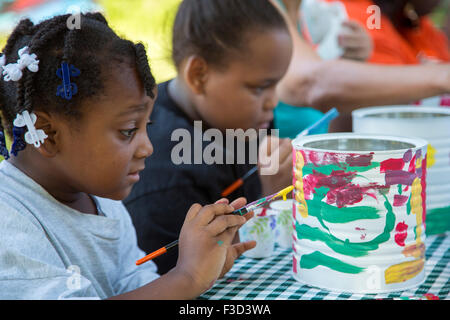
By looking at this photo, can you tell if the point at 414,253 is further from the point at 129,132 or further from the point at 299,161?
the point at 129,132

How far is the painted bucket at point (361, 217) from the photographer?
0.75m

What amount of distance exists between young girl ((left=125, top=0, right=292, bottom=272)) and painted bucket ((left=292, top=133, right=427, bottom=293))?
377 mm

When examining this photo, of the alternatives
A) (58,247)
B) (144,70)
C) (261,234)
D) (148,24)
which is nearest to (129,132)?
(144,70)

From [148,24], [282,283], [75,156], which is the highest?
[148,24]

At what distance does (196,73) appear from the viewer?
1.41m

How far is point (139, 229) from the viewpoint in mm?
1235

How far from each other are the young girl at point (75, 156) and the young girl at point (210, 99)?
0.92 feet

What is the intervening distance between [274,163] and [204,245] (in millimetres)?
440

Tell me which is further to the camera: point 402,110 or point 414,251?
point 402,110

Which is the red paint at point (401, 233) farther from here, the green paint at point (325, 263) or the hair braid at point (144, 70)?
the hair braid at point (144, 70)

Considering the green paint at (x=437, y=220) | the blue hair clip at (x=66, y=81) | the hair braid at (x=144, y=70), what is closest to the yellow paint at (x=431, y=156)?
the green paint at (x=437, y=220)

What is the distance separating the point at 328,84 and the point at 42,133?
1022mm

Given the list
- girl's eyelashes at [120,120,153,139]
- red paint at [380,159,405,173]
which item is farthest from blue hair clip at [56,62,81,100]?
red paint at [380,159,405,173]

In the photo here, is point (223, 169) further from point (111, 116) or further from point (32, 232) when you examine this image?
point (32, 232)
